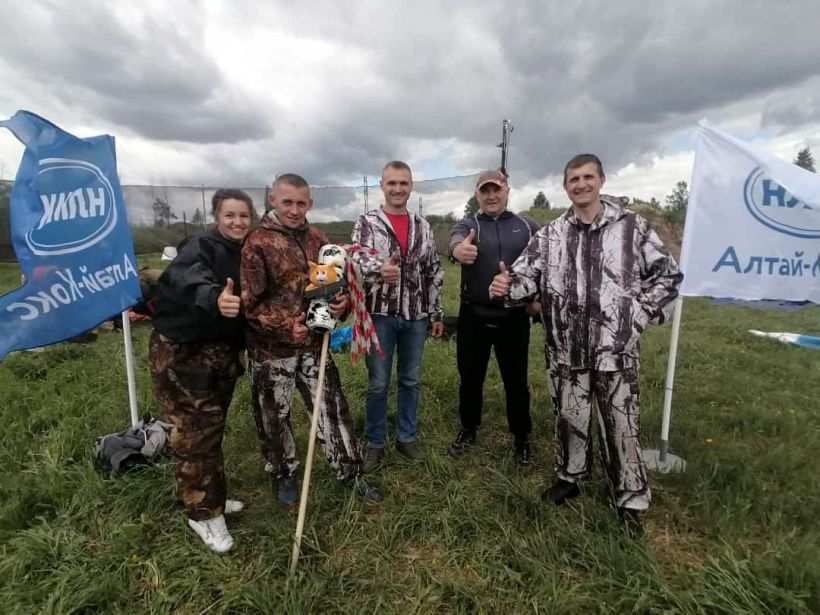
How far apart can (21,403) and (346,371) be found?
2.98m

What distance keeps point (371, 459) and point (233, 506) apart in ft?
3.10

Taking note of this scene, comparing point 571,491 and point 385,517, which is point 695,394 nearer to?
point 571,491

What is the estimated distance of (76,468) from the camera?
2980mm

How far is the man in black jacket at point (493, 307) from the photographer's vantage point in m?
2.95

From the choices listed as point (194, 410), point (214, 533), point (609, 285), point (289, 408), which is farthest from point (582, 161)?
point (214, 533)

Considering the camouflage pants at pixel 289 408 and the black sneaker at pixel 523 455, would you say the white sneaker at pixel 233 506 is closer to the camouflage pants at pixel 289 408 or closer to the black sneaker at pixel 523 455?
the camouflage pants at pixel 289 408

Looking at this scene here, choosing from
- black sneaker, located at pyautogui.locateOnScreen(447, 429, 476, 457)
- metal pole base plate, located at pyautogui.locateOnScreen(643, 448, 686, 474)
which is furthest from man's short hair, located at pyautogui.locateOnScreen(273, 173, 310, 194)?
metal pole base plate, located at pyautogui.locateOnScreen(643, 448, 686, 474)

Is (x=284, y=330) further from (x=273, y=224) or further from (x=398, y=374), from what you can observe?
(x=398, y=374)

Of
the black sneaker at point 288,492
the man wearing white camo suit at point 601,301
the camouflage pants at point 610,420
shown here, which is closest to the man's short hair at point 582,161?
the man wearing white camo suit at point 601,301

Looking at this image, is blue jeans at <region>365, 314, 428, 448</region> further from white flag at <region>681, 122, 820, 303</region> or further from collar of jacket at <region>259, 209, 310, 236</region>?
white flag at <region>681, 122, 820, 303</region>

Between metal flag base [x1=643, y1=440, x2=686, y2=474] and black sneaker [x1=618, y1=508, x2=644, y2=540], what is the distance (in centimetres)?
69

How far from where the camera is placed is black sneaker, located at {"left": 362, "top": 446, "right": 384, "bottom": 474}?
3.10 m

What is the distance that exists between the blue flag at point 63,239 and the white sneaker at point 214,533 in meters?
1.35

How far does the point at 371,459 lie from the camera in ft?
10.3
